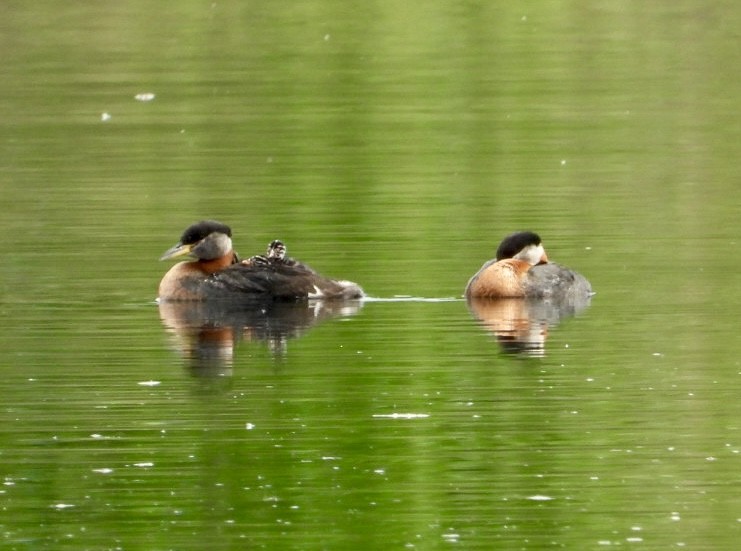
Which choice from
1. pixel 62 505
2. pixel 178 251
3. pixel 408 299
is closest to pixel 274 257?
pixel 178 251

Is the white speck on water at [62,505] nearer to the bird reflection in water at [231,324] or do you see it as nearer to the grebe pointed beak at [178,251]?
the bird reflection in water at [231,324]

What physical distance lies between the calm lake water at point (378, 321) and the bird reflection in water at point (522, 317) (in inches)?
1.9

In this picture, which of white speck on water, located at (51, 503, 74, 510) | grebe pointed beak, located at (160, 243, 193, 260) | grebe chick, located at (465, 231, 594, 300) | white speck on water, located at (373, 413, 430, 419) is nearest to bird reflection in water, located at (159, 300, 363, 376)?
grebe pointed beak, located at (160, 243, 193, 260)

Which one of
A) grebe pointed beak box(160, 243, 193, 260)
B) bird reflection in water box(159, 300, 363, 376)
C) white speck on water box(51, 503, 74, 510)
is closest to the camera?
white speck on water box(51, 503, 74, 510)

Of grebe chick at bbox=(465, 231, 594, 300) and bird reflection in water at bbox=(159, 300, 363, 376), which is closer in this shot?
bird reflection in water at bbox=(159, 300, 363, 376)

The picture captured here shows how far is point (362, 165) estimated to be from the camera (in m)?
21.7

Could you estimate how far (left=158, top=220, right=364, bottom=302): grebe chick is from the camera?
15273mm

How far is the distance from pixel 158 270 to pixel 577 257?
10.3ft

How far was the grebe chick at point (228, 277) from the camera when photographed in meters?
15.3

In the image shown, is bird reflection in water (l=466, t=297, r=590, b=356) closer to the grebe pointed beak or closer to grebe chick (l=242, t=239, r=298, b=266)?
grebe chick (l=242, t=239, r=298, b=266)

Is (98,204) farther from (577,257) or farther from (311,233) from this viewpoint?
(577,257)

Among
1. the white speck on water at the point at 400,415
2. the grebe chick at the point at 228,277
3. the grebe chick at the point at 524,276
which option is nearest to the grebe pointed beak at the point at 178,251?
the grebe chick at the point at 228,277

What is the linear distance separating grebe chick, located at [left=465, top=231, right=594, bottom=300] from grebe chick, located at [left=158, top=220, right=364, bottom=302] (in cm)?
88

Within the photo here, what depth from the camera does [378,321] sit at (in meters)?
14.2
